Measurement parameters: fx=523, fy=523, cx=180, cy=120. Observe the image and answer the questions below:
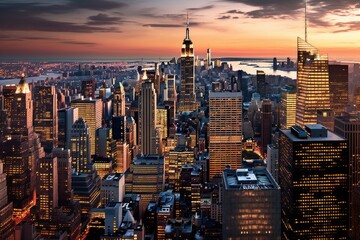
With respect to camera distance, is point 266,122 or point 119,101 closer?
point 266,122

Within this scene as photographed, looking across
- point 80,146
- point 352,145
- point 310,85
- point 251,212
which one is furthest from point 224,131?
point 251,212

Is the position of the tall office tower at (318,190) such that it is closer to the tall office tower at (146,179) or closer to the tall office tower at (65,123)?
the tall office tower at (146,179)

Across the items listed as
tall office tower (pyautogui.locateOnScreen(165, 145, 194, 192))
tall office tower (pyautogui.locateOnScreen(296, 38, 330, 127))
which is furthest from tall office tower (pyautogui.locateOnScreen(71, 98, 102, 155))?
tall office tower (pyautogui.locateOnScreen(296, 38, 330, 127))

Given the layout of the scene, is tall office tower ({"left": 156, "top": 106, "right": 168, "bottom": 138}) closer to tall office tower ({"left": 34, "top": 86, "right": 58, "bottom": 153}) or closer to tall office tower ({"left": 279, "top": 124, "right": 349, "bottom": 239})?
tall office tower ({"left": 34, "top": 86, "right": 58, "bottom": 153})

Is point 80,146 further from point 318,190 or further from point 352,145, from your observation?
point 318,190

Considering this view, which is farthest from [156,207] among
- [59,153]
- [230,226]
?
[230,226]
